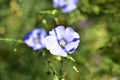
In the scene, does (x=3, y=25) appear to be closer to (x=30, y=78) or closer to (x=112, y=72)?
(x=30, y=78)

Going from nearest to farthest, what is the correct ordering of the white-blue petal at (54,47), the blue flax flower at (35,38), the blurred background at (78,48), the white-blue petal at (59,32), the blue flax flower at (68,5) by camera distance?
the white-blue petal at (54,47) → the white-blue petal at (59,32) → the blue flax flower at (35,38) → the blurred background at (78,48) → the blue flax flower at (68,5)

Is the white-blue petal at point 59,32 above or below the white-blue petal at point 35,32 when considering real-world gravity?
above

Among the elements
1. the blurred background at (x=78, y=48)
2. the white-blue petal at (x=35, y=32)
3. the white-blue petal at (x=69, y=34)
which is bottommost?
the blurred background at (x=78, y=48)

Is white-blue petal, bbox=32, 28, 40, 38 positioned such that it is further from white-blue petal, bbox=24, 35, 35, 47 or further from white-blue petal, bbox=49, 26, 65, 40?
white-blue petal, bbox=49, 26, 65, 40

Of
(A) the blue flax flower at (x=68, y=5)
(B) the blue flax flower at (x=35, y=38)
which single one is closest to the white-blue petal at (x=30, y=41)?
(B) the blue flax flower at (x=35, y=38)

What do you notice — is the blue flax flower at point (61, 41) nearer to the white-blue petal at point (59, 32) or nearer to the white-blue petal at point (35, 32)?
the white-blue petal at point (59, 32)

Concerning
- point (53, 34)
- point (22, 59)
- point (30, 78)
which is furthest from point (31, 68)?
point (53, 34)

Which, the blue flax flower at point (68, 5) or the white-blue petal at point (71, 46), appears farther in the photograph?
the blue flax flower at point (68, 5)

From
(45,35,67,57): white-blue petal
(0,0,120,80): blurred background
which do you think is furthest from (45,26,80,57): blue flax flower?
(0,0,120,80): blurred background
